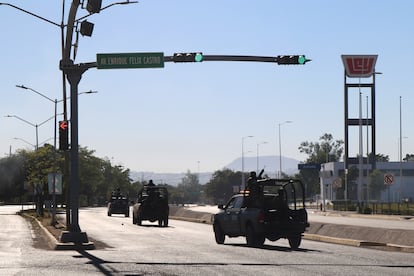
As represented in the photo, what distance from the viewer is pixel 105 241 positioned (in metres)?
30.3

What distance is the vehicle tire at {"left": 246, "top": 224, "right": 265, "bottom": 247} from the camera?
26031mm

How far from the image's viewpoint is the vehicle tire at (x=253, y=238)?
1025 inches

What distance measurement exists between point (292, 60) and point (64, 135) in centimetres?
830

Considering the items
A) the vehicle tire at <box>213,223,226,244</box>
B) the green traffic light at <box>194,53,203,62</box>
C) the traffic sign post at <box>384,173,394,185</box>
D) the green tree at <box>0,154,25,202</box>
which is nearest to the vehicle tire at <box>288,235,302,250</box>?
the vehicle tire at <box>213,223,226,244</box>

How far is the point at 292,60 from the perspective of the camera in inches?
1064

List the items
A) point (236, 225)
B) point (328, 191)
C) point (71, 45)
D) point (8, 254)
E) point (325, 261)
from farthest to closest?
point (328, 191)
point (236, 225)
point (71, 45)
point (8, 254)
point (325, 261)

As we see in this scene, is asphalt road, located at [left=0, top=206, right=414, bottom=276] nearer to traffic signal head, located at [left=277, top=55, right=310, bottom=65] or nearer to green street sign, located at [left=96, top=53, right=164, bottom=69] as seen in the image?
green street sign, located at [left=96, top=53, right=164, bottom=69]

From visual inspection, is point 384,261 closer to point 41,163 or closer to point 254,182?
point 254,182

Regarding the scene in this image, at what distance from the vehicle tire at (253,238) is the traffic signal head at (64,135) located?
698 cm

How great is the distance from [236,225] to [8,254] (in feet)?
25.9

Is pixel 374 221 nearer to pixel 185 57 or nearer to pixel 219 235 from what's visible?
pixel 219 235

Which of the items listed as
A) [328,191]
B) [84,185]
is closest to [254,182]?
[84,185]

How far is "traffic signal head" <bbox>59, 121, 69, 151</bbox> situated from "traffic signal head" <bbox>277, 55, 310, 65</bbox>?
25.4 ft

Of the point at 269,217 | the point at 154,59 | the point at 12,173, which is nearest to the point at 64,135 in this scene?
the point at 154,59
